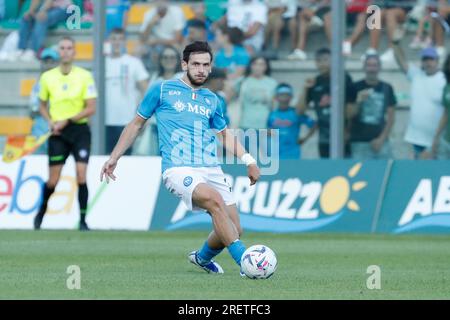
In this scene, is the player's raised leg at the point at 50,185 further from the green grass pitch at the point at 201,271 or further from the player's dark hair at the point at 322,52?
the player's dark hair at the point at 322,52

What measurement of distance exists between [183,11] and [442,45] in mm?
3985

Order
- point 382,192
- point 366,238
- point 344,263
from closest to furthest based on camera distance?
point 344,263 < point 366,238 < point 382,192

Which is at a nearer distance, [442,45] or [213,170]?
[213,170]

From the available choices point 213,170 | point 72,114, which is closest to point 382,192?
point 72,114

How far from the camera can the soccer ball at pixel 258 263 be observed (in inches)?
419

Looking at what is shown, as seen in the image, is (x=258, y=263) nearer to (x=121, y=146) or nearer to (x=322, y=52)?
(x=121, y=146)

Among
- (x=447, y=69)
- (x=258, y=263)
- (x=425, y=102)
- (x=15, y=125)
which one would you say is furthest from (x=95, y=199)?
(x=258, y=263)

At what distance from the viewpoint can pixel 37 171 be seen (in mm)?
18609

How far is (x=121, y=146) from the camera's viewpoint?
1124 cm

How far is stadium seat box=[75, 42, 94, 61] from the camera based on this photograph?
20.1 metres

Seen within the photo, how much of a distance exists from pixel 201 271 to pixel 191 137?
128 centimetres

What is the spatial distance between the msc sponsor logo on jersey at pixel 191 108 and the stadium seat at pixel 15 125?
873cm
